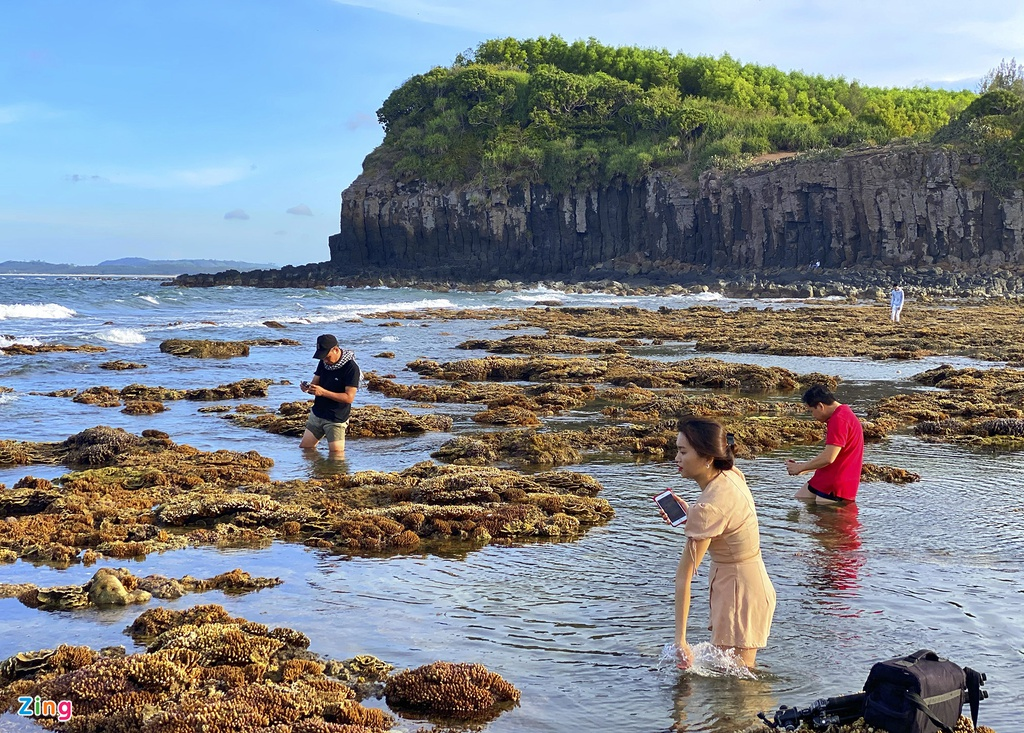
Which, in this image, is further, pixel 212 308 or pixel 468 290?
pixel 468 290

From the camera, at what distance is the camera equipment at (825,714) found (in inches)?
181

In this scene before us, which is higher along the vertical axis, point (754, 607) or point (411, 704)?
point (754, 607)

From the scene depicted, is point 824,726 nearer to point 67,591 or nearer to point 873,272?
point 67,591

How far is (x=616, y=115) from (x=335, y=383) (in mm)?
98335

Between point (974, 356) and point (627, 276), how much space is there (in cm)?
6394

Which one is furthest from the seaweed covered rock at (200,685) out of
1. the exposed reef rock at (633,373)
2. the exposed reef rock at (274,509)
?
the exposed reef rock at (633,373)

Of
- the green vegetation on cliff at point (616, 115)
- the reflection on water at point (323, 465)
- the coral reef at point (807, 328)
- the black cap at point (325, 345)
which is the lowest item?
the reflection on water at point (323, 465)

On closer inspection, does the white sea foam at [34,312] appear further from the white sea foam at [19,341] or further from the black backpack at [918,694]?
the black backpack at [918,694]

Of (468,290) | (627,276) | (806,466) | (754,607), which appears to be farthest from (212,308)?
(754,607)

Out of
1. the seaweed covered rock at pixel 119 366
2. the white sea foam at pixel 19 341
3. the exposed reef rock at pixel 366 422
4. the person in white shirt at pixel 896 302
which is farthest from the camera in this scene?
the person in white shirt at pixel 896 302

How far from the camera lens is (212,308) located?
58.7 metres

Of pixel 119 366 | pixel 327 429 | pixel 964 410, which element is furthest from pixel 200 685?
pixel 119 366

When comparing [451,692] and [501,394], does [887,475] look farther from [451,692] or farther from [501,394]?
[501,394]

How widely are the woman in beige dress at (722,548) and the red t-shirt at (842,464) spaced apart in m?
4.49
